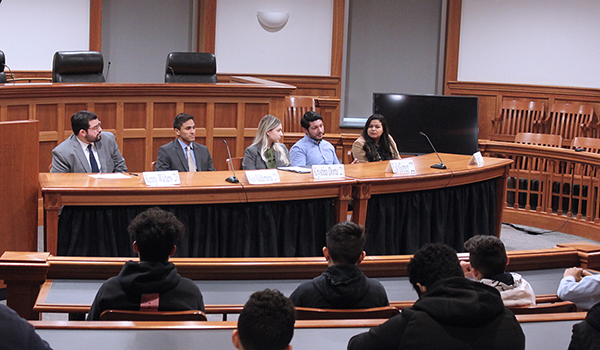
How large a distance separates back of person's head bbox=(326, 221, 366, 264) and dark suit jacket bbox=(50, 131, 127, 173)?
282cm

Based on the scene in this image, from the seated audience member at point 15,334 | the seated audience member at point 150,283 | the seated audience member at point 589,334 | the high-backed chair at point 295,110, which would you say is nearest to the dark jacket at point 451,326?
the seated audience member at point 589,334

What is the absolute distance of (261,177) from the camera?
4.16 meters

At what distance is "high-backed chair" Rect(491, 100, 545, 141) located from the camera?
884 cm

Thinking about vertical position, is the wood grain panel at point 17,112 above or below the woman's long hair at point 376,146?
above

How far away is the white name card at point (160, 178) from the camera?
3.87 metres

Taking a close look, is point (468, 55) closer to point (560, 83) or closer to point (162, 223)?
point (560, 83)

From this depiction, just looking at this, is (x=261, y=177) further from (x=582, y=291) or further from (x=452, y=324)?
(x=452, y=324)

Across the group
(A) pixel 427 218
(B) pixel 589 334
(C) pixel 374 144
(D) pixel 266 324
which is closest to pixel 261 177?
(A) pixel 427 218

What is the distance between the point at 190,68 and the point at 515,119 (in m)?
4.60

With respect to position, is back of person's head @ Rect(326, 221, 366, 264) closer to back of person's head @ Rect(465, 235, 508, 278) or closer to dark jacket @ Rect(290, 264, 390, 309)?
dark jacket @ Rect(290, 264, 390, 309)

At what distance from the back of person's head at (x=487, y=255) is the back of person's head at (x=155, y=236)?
1.07m

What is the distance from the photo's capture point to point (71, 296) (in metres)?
2.62

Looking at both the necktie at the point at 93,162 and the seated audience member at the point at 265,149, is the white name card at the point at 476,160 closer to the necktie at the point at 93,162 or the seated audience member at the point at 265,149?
the seated audience member at the point at 265,149

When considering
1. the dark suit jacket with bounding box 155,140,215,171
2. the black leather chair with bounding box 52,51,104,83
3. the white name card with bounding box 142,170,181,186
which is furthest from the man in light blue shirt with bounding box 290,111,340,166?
the black leather chair with bounding box 52,51,104,83
